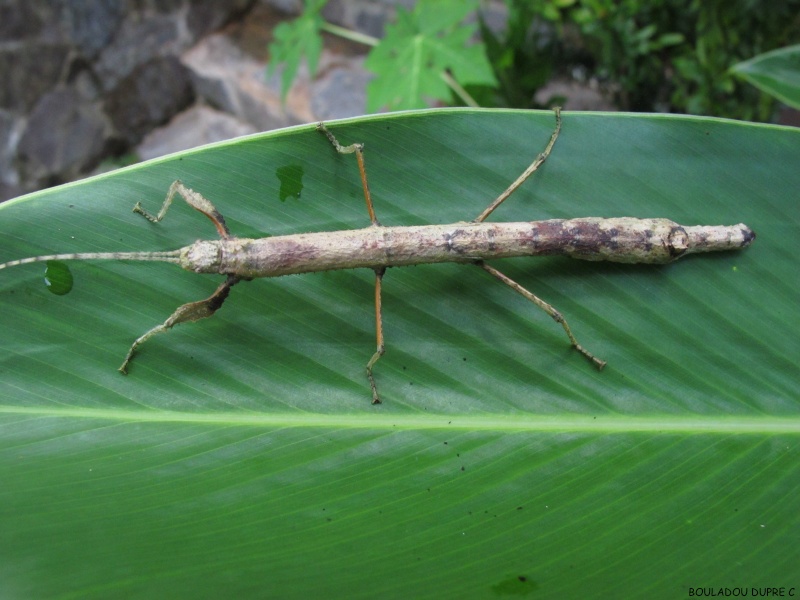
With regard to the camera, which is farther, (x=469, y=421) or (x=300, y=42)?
(x=300, y=42)

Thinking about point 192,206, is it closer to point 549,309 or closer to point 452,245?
point 452,245

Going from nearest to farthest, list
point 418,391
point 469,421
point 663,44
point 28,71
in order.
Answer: point 469,421 → point 418,391 → point 663,44 → point 28,71

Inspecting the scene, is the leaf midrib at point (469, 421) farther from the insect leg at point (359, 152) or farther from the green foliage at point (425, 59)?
the green foliage at point (425, 59)

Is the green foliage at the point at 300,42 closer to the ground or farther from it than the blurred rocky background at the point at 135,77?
farther from it

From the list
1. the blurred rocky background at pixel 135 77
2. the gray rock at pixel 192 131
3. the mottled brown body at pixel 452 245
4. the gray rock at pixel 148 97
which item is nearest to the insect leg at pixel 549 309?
the mottled brown body at pixel 452 245

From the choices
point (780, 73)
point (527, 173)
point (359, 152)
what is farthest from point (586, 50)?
point (359, 152)

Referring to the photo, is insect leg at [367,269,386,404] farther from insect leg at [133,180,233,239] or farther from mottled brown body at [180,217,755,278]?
insect leg at [133,180,233,239]

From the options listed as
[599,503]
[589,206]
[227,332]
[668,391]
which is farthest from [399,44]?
[599,503]
